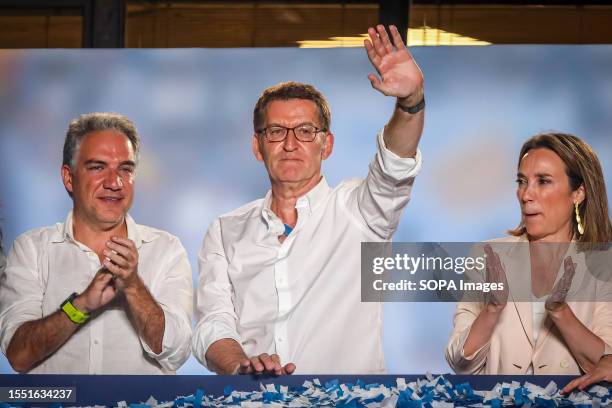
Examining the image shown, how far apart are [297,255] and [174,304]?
0.59 metres

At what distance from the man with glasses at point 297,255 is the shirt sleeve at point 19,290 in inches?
29.0

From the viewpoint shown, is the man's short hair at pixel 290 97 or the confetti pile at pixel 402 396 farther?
the man's short hair at pixel 290 97

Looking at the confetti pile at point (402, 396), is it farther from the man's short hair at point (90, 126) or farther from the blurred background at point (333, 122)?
the man's short hair at point (90, 126)

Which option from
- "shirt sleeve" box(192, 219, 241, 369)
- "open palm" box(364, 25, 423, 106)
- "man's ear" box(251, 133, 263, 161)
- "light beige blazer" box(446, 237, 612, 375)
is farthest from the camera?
"man's ear" box(251, 133, 263, 161)

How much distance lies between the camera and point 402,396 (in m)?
3.86

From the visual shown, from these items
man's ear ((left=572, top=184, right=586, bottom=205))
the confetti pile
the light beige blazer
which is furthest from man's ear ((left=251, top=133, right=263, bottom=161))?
man's ear ((left=572, top=184, right=586, bottom=205))

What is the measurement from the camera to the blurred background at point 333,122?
395 cm

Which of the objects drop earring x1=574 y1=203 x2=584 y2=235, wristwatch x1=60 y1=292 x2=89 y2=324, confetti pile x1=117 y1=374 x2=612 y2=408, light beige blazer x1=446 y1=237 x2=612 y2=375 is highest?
drop earring x1=574 y1=203 x2=584 y2=235

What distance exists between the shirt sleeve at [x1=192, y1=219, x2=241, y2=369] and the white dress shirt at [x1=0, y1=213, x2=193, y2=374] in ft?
0.19

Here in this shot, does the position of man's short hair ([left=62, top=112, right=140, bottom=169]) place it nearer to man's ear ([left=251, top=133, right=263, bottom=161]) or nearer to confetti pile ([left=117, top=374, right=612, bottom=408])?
man's ear ([left=251, top=133, right=263, bottom=161])

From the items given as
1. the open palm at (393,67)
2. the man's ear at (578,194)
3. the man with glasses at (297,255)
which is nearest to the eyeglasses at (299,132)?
the man with glasses at (297,255)

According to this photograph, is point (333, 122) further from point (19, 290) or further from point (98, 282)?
point (19, 290)

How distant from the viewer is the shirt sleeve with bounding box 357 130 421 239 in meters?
3.79

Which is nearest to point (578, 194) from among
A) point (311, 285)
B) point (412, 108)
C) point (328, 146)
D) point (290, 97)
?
point (412, 108)
